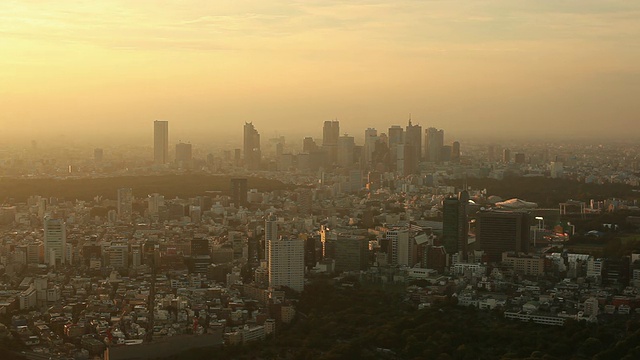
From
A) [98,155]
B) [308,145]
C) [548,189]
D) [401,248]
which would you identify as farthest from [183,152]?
[401,248]

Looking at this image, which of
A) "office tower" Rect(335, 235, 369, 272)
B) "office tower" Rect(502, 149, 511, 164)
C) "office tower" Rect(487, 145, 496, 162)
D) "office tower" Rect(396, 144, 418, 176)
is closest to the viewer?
"office tower" Rect(335, 235, 369, 272)

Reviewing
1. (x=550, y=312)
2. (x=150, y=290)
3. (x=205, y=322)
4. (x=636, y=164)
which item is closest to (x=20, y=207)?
(x=150, y=290)

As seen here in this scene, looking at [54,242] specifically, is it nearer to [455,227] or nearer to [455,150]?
[455,227]

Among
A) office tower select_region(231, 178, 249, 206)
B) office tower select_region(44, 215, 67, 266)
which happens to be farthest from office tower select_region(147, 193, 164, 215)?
office tower select_region(44, 215, 67, 266)

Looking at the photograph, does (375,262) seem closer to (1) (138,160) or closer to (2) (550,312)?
(2) (550,312)

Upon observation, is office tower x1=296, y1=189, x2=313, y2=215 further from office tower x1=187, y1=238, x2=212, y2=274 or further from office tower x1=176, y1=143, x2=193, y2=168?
office tower x1=176, y1=143, x2=193, y2=168

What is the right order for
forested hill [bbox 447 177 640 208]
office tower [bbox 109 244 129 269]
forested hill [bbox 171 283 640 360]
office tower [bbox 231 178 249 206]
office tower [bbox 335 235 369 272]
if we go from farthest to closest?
office tower [bbox 231 178 249 206] → forested hill [bbox 447 177 640 208] → office tower [bbox 109 244 129 269] → office tower [bbox 335 235 369 272] → forested hill [bbox 171 283 640 360]
